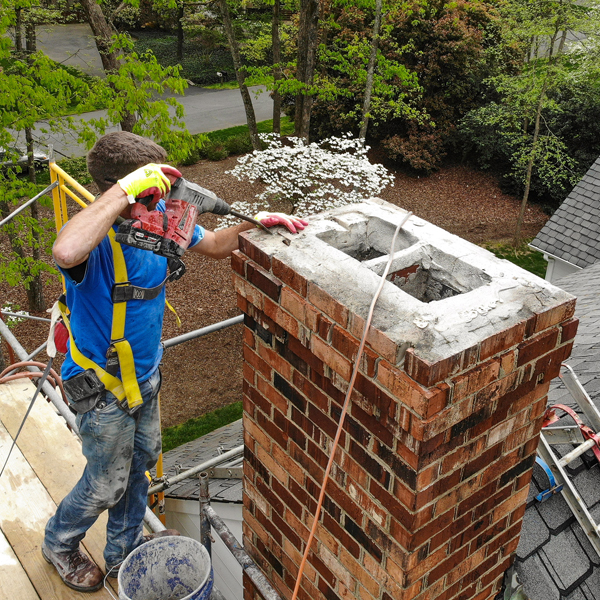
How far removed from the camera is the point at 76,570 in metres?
3.45

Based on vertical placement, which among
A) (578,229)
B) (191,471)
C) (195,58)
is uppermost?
(191,471)

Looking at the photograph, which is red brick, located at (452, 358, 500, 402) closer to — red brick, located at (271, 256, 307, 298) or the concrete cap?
the concrete cap

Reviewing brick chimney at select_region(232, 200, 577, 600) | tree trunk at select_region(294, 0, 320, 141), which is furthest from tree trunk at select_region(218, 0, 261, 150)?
brick chimney at select_region(232, 200, 577, 600)

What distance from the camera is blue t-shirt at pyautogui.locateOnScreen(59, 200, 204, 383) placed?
2854mm

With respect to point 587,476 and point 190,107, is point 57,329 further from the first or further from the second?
point 190,107

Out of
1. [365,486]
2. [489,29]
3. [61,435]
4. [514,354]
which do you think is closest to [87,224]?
[365,486]

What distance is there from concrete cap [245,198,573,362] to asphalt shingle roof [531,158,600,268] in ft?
34.4

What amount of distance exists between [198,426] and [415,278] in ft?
30.0

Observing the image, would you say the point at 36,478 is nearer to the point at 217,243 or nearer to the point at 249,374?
the point at 217,243

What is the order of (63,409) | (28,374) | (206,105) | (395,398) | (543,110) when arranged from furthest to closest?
(206,105) < (543,110) < (28,374) < (63,409) < (395,398)

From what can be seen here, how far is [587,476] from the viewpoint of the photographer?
10.6 ft

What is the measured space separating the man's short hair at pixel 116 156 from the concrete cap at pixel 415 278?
0.91 m

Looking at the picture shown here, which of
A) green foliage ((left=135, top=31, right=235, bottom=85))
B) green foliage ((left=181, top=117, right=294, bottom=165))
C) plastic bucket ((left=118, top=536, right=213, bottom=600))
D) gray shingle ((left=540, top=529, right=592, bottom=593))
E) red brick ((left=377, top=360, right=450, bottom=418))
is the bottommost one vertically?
green foliage ((left=181, top=117, right=294, bottom=165))

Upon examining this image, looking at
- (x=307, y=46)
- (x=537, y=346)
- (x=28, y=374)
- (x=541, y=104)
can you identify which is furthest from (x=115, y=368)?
(x=541, y=104)
